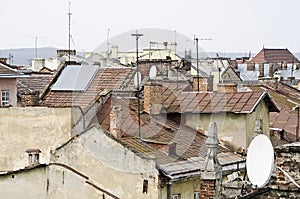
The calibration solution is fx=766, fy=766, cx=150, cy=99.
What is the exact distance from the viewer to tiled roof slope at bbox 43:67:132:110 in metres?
26.3

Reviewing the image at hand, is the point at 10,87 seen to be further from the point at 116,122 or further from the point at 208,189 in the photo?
the point at 208,189

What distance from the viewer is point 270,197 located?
1124 cm

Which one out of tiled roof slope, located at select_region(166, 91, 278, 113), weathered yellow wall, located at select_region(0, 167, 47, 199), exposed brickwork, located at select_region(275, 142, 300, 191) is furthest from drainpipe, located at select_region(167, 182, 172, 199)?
exposed brickwork, located at select_region(275, 142, 300, 191)

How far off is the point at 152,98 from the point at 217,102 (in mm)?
2163

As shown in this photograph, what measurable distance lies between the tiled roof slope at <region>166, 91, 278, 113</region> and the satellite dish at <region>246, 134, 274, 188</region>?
33.1 feet

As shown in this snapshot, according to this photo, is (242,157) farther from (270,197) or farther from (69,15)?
(69,15)

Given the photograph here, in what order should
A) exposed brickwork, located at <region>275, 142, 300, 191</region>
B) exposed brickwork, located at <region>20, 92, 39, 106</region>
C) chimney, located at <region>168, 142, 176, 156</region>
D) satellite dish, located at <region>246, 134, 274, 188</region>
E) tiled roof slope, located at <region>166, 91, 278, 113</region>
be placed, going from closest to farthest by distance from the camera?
exposed brickwork, located at <region>275, 142, 300, 191</region>
satellite dish, located at <region>246, 134, 274, 188</region>
chimney, located at <region>168, 142, 176, 156</region>
tiled roof slope, located at <region>166, 91, 278, 113</region>
exposed brickwork, located at <region>20, 92, 39, 106</region>

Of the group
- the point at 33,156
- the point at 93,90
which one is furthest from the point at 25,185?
the point at 93,90

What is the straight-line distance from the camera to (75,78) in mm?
28609

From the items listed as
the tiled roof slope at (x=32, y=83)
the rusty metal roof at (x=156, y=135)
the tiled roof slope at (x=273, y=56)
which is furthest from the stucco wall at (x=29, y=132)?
the tiled roof slope at (x=273, y=56)

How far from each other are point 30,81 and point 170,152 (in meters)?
16.0

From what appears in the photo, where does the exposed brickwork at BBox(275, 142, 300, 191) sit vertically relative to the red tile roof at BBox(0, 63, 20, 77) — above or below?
below

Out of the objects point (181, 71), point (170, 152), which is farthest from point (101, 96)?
point (181, 71)

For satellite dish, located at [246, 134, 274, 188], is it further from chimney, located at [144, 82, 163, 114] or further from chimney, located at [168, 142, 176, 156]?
chimney, located at [144, 82, 163, 114]
